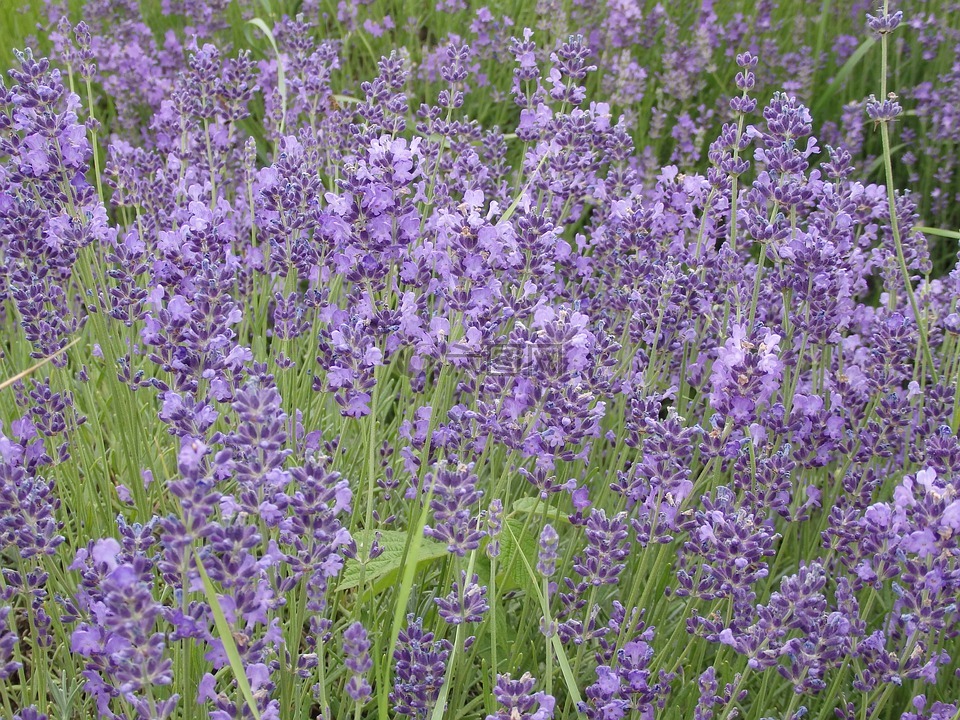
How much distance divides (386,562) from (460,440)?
0.33 m

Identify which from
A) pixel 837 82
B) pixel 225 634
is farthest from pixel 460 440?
pixel 837 82

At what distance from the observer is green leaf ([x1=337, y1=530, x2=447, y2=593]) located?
6.60 ft

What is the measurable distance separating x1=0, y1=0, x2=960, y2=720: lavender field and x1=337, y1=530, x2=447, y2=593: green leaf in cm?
1

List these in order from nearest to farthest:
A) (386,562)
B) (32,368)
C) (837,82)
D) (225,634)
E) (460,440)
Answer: (225,634), (32,368), (460,440), (386,562), (837,82)

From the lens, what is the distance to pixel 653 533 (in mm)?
1794

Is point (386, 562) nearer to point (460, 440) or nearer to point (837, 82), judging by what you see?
point (460, 440)

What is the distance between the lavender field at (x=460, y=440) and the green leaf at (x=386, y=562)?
0.01 m

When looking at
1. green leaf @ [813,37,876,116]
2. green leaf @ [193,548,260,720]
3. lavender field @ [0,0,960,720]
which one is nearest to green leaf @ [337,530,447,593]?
lavender field @ [0,0,960,720]

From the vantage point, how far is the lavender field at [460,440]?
60.4 inches

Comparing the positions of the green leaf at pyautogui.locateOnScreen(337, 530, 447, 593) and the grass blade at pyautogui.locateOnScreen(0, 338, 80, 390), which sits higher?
the grass blade at pyautogui.locateOnScreen(0, 338, 80, 390)

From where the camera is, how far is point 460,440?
197 cm

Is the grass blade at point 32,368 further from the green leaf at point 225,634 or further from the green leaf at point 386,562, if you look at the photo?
the green leaf at point 386,562

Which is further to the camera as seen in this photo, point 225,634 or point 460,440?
point 460,440

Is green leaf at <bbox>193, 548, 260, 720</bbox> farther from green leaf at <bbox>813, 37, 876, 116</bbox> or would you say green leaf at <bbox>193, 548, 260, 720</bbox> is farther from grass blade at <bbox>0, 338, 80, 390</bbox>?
green leaf at <bbox>813, 37, 876, 116</bbox>
